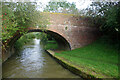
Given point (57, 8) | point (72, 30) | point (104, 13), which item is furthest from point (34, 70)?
point (104, 13)

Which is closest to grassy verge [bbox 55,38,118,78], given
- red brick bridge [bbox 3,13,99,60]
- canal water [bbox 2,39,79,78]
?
canal water [bbox 2,39,79,78]

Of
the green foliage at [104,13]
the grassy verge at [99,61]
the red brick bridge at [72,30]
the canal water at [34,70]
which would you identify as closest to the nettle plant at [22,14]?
the canal water at [34,70]

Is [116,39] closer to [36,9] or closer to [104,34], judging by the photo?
[104,34]

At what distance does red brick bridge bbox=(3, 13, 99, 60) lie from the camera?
1004 cm

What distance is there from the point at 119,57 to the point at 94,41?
15.2 ft

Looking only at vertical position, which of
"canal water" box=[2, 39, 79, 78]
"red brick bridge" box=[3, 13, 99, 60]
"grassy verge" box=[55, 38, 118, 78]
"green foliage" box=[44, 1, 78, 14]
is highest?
"green foliage" box=[44, 1, 78, 14]

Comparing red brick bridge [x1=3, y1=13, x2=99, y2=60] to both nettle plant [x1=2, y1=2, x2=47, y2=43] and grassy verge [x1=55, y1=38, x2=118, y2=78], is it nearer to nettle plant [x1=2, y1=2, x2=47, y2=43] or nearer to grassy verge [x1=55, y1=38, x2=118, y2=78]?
grassy verge [x1=55, y1=38, x2=118, y2=78]

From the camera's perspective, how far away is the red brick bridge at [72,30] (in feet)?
32.9

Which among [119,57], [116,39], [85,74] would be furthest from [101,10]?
[85,74]

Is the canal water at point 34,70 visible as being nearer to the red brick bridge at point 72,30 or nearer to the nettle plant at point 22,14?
the nettle plant at point 22,14

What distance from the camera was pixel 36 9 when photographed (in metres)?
6.75

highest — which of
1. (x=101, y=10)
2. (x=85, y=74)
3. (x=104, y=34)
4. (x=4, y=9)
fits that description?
(x=101, y=10)

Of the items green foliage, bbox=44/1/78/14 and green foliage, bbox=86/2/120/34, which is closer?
green foliage, bbox=44/1/78/14

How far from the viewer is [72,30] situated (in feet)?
35.0
